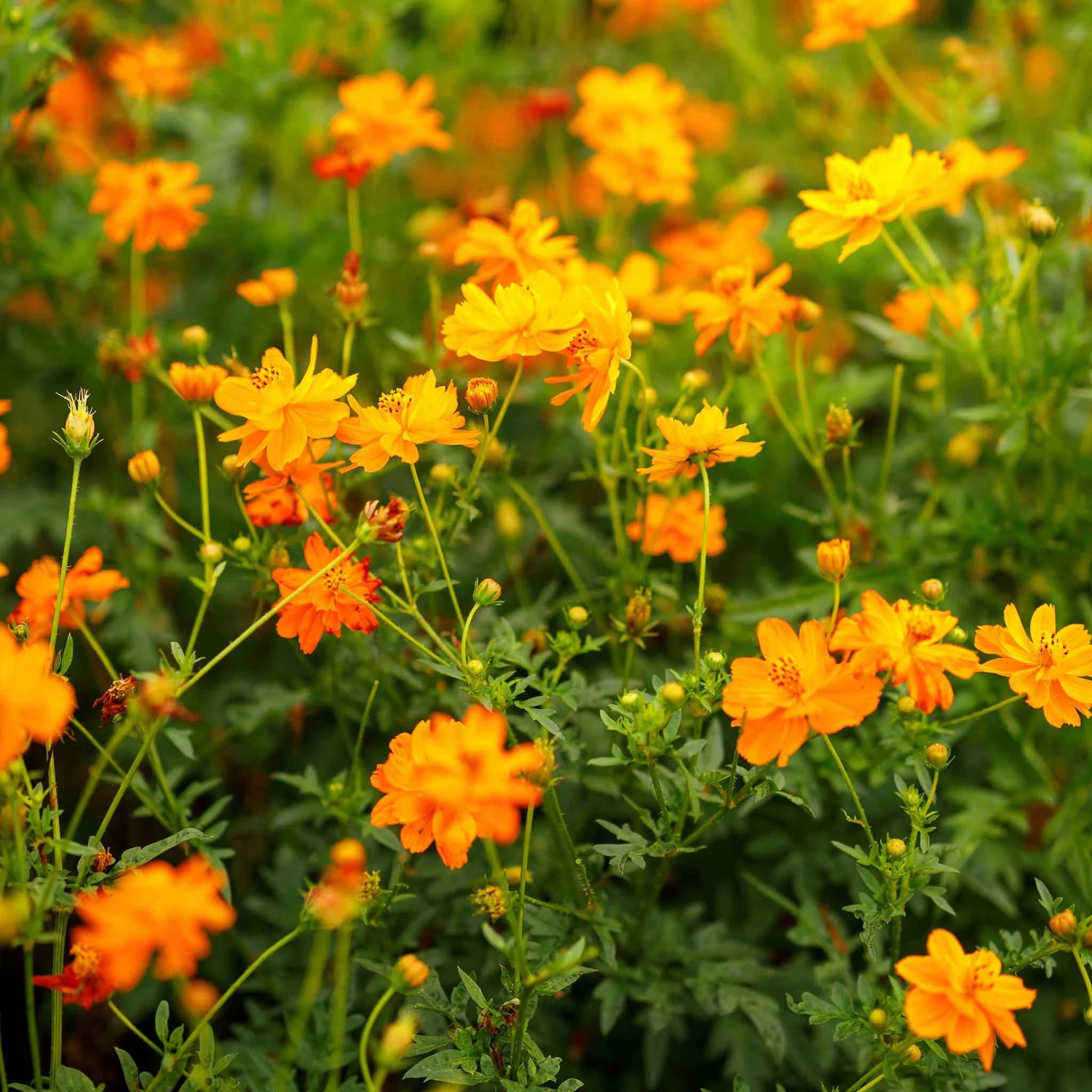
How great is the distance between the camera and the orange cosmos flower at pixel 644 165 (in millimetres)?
1944

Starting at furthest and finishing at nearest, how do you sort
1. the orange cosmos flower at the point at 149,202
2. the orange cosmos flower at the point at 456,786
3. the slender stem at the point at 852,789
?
the orange cosmos flower at the point at 149,202 < the slender stem at the point at 852,789 < the orange cosmos flower at the point at 456,786

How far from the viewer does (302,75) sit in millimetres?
2164

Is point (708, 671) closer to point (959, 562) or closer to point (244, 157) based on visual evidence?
point (959, 562)

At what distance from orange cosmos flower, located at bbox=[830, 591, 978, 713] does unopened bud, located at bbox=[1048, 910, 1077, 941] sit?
24 cm

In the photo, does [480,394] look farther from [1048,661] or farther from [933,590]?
[1048,661]

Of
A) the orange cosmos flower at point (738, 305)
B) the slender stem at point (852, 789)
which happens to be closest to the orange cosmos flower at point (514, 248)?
the orange cosmos flower at point (738, 305)

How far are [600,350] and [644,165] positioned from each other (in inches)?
36.6

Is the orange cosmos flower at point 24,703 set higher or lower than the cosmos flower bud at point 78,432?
lower

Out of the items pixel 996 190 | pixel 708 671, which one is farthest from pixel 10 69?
pixel 996 190

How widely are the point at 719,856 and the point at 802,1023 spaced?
0.87 ft

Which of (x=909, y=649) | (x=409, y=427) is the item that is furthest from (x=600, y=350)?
(x=909, y=649)

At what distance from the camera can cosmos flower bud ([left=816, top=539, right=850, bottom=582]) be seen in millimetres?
1131

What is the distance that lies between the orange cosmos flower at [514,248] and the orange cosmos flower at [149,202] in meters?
0.56

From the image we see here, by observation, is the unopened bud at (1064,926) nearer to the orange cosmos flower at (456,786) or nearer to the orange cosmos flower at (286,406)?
the orange cosmos flower at (456,786)
